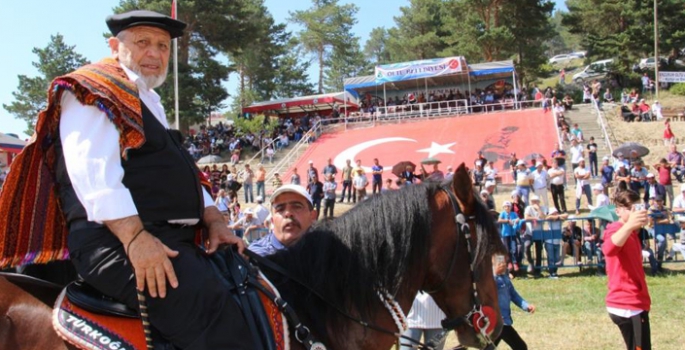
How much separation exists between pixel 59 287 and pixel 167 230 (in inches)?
24.2

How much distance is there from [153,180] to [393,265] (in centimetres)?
117

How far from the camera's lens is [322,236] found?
2.70 meters

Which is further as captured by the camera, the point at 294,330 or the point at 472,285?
the point at 472,285

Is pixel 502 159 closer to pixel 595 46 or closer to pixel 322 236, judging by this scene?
pixel 322 236

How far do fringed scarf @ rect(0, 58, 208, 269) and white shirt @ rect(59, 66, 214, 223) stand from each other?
0.12 feet

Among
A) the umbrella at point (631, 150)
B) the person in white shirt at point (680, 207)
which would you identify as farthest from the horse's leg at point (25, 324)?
the umbrella at point (631, 150)

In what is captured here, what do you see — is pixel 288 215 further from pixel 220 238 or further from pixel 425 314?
pixel 425 314

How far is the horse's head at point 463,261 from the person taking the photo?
9.09ft

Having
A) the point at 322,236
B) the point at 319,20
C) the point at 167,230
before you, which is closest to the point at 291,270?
the point at 322,236

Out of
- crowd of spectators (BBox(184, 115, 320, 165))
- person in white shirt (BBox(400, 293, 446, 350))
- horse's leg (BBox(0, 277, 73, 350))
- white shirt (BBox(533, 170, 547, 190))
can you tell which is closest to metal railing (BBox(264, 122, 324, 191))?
crowd of spectators (BBox(184, 115, 320, 165))

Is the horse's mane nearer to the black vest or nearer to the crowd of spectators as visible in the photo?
the black vest

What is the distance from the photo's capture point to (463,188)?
2.78 meters

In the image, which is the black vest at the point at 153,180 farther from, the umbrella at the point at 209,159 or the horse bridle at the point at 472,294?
the umbrella at the point at 209,159

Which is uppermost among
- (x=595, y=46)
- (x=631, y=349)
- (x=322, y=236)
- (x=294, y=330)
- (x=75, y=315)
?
(x=595, y=46)
